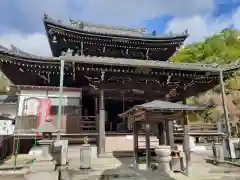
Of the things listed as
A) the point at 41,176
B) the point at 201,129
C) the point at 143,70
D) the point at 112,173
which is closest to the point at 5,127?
the point at 41,176

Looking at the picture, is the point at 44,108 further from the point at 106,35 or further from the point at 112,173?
the point at 106,35

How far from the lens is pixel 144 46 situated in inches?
721

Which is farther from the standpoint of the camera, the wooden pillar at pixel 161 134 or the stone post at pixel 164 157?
the wooden pillar at pixel 161 134

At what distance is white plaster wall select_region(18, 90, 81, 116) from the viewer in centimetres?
1407

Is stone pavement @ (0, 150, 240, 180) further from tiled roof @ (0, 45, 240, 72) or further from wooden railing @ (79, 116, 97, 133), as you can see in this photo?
tiled roof @ (0, 45, 240, 72)

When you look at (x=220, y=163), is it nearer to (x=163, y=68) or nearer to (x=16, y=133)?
(x=163, y=68)

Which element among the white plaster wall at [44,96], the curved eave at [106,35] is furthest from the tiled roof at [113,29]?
the white plaster wall at [44,96]

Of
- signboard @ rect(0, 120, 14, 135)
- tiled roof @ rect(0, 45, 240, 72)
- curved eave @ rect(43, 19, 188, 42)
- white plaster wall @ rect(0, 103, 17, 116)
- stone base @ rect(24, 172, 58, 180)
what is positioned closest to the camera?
stone base @ rect(24, 172, 58, 180)

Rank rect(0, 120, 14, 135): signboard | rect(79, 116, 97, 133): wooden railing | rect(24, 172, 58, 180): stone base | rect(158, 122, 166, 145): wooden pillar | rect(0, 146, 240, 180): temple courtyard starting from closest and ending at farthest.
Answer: rect(24, 172, 58, 180): stone base
rect(0, 146, 240, 180): temple courtyard
rect(0, 120, 14, 135): signboard
rect(158, 122, 166, 145): wooden pillar
rect(79, 116, 97, 133): wooden railing

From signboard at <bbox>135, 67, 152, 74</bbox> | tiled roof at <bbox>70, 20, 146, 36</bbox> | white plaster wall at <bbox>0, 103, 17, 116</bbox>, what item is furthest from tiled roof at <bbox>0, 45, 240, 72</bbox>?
white plaster wall at <bbox>0, 103, 17, 116</bbox>

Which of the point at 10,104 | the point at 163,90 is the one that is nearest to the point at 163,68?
the point at 163,90

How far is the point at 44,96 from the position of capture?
14.5 meters

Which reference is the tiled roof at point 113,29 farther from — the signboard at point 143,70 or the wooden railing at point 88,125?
the wooden railing at point 88,125

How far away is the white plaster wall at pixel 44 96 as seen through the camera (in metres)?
14.1
